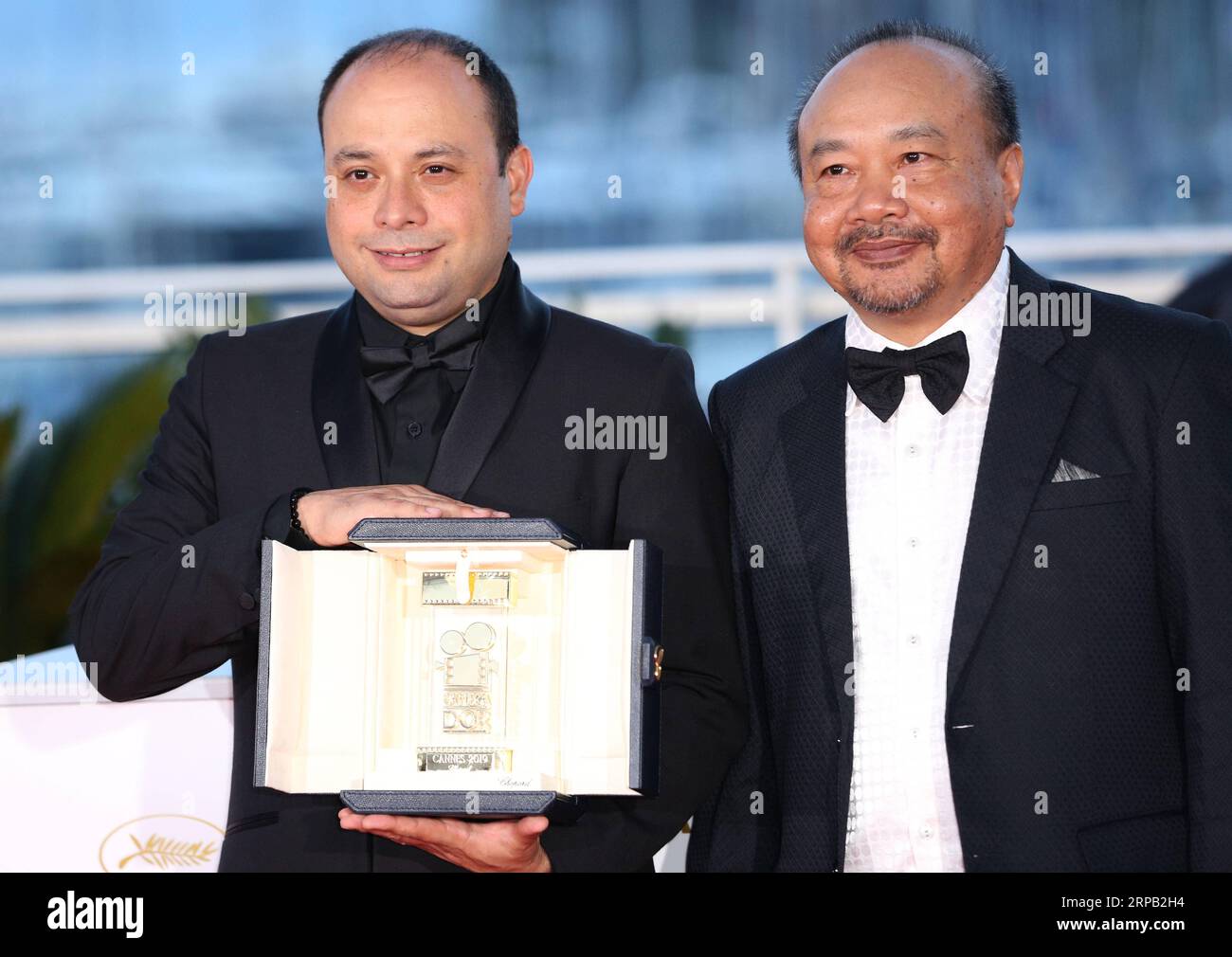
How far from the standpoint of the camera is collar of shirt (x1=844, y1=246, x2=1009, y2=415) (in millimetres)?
2623

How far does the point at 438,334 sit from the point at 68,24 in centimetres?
890

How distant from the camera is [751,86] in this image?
10414mm

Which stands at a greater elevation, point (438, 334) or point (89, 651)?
point (438, 334)

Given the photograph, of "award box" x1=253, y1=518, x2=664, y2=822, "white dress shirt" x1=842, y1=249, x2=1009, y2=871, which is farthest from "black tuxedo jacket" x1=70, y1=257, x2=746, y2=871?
"white dress shirt" x1=842, y1=249, x2=1009, y2=871

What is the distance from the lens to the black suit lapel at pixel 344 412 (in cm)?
252

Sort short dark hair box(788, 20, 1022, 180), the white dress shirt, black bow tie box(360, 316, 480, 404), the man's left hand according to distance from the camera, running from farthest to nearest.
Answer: short dark hair box(788, 20, 1022, 180)
black bow tie box(360, 316, 480, 404)
the white dress shirt
the man's left hand

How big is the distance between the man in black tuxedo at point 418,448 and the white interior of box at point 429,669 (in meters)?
0.09

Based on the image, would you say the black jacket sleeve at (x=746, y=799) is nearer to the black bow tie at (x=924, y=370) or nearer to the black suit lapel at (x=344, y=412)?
the black bow tie at (x=924, y=370)

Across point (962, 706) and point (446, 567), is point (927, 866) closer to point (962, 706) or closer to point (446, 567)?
point (962, 706)

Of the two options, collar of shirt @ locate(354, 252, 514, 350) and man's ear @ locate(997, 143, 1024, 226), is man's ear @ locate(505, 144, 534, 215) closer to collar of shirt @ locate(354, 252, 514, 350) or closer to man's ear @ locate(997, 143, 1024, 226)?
collar of shirt @ locate(354, 252, 514, 350)

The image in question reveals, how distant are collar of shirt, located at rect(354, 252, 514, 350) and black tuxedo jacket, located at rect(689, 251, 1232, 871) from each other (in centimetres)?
59
